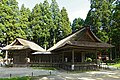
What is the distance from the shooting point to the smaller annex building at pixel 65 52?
79.6 ft

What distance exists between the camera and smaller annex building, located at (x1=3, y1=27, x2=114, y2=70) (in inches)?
955

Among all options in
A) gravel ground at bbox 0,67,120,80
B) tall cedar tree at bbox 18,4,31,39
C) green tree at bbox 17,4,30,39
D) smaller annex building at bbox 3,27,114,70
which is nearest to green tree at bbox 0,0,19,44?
green tree at bbox 17,4,30,39

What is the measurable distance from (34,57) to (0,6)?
528 inches

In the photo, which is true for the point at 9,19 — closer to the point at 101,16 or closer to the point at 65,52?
the point at 65,52

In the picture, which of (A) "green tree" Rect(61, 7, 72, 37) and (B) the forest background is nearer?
(B) the forest background

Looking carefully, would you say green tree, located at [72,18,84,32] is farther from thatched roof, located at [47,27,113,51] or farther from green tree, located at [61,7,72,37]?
thatched roof, located at [47,27,113,51]

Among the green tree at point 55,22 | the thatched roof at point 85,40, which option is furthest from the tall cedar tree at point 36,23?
the thatched roof at point 85,40

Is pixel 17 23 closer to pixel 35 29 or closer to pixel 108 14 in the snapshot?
pixel 35 29

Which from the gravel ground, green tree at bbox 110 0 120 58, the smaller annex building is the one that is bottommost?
the gravel ground

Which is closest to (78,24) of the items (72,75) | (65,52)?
(65,52)

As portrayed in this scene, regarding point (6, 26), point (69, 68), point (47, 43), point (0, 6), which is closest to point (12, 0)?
point (0, 6)

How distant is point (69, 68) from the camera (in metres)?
24.2

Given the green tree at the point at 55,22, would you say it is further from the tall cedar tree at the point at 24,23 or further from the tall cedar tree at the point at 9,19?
the tall cedar tree at the point at 9,19

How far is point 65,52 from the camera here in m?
29.3
